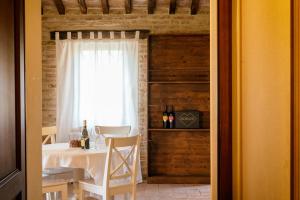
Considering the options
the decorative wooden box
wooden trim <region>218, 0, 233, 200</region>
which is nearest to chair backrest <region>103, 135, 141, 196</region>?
wooden trim <region>218, 0, 233, 200</region>

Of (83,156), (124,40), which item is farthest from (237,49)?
(124,40)

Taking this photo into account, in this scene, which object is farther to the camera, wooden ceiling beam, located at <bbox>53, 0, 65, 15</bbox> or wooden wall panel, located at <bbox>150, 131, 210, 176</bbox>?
wooden wall panel, located at <bbox>150, 131, 210, 176</bbox>

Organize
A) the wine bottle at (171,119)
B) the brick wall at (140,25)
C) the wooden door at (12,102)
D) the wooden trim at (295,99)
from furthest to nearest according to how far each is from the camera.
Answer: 1. the brick wall at (140,25)
2. the wine bottle at (171,119)
3. the wooden door at (12,102)
4. the wooden trim at (295,99)

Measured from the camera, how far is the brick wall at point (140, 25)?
584 centimetres

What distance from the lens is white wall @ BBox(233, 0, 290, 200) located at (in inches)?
55.2

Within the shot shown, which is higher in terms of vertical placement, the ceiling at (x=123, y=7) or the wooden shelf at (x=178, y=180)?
the ceiling at (x=123, y=7)

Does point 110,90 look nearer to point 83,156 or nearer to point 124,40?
point 124,40

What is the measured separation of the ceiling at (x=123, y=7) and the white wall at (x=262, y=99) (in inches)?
165

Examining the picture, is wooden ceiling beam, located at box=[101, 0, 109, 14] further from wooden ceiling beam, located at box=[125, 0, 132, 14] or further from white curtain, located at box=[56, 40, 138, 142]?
white curtain, located at box=[56, 40, 138, 142]

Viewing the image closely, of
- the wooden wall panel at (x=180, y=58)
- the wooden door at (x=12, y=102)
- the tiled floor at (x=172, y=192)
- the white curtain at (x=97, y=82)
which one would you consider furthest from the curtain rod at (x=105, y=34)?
the wooden door at (x=12, y=102)

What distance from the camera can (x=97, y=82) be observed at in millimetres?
5789

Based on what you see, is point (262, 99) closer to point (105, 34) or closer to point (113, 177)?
point (113, 177)

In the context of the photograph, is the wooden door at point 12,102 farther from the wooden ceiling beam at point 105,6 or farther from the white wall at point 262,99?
the wooden ceiling beam at point 105,6

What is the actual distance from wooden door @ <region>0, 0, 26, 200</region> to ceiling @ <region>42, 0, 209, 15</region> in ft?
13.9
